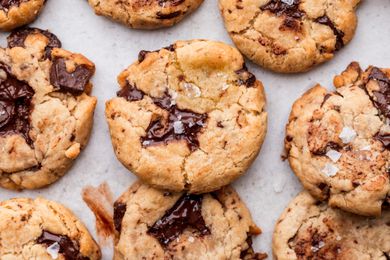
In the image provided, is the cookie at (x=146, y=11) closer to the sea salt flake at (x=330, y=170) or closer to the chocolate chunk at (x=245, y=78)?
the chocolate chunk at (x=245, y=78)

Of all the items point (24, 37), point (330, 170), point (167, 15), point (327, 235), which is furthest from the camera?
point (24, 37)

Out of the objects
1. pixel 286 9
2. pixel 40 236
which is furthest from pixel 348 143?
pixel 40 236

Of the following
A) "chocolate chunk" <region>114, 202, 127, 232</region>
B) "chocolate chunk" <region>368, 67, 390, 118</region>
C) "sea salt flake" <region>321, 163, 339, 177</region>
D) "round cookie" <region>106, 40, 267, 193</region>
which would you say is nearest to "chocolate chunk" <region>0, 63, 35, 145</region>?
"round cookie" <region>106, 40, 267, 193</region>

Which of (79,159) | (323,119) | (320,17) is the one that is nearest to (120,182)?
(79,159)

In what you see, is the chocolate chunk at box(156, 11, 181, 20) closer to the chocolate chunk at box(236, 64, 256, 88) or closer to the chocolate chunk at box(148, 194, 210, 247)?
the chocolate chunk at box(236, 64, 256, 88)

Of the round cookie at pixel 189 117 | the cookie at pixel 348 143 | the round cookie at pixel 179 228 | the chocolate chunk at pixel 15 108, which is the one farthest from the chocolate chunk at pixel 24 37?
the cookie at pixel 348 143

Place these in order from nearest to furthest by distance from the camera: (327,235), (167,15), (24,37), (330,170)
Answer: (330,170) < (327,235) < (167,15) < (24,37)

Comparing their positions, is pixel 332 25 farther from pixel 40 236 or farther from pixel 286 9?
pixel 40 236
